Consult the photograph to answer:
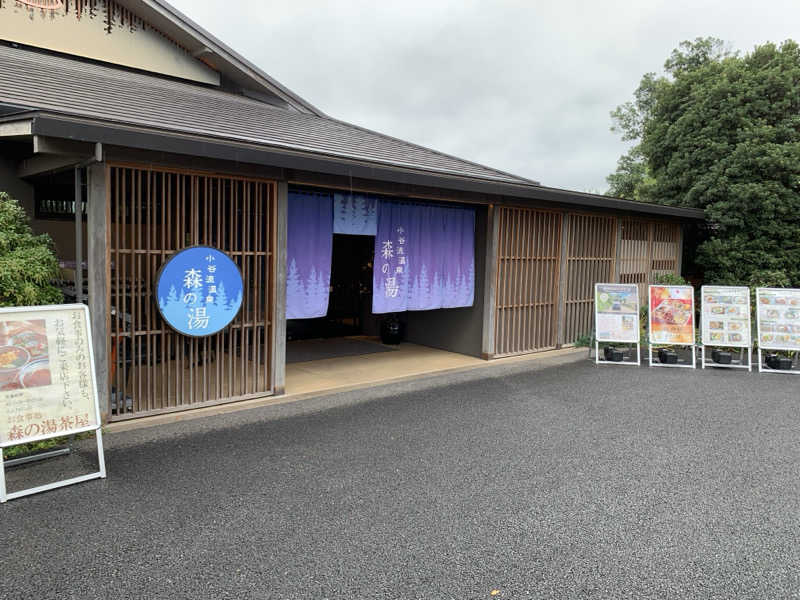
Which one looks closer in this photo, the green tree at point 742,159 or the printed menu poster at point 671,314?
the printed menu poster at point 671,314

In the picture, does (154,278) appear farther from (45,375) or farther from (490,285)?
(490,285)

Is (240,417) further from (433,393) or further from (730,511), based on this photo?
(730,511)

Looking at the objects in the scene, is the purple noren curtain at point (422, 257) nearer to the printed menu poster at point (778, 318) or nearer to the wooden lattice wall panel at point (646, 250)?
the wooden lattice wall panel at point (646, 250)

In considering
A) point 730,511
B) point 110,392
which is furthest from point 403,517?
point 110,392

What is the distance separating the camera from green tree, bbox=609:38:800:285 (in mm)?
10758

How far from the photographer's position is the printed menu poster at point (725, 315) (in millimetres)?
7785

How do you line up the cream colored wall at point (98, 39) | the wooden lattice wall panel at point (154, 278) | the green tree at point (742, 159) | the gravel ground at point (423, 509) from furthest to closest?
the green tree at point (742, 159) → the cream colored wall at point (98, 39) → the wooden lattice wall panel at point (154, 278) → the gravel ground at point (423, 509)

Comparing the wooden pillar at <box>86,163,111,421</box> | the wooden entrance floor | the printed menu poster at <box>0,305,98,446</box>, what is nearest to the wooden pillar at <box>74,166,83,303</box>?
the wooden pillar at <box>86,163,111,421</box>

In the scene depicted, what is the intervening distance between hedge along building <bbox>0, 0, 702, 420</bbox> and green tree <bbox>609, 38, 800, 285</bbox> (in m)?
1.26

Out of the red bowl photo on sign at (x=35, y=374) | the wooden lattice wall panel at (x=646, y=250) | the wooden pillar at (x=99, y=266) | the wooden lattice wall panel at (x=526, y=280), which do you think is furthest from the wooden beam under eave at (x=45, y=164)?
the wooden lattice wall panel at (x=646, y=250)

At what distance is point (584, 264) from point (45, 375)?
789 cm

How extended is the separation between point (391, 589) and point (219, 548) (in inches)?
38.4

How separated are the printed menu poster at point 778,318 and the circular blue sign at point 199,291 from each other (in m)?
7.22

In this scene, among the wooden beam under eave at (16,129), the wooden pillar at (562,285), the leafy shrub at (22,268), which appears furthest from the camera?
the wooden pillar at (562,285)
